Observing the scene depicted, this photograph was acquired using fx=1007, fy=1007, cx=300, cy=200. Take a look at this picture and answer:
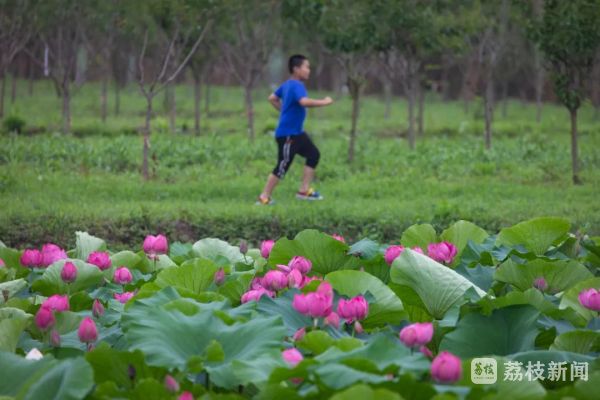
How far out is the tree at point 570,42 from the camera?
11984mm

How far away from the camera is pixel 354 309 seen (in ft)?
7.59

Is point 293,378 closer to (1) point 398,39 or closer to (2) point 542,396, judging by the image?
(2) point 542,396

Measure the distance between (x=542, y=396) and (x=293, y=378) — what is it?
48cm

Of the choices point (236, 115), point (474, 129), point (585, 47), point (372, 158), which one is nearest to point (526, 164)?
point (372, 158)

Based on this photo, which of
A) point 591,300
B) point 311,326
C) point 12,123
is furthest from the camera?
point 12,123

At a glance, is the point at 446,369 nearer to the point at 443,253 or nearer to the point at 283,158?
the point at 443,253

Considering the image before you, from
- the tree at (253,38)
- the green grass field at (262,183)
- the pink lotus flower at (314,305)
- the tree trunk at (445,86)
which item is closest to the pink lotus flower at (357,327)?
the pink lotus flower at (314,305)

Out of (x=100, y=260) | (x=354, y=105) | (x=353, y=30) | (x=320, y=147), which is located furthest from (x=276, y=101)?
(x=100, y=260)

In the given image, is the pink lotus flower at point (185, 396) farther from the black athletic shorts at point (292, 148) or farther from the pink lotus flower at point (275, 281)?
the black athletic shorts at point (292, 148)

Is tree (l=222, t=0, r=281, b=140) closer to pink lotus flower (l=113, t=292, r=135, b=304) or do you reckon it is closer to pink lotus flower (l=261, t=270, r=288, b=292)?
pink lotus flower (l=113, t=292, r=135, b=304)

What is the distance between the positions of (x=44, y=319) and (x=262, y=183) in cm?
1007

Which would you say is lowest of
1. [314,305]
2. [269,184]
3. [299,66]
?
[269,184]

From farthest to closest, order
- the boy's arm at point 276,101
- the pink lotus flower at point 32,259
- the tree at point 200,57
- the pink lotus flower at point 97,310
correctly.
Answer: the tree at point 200,57 < the boy's arm at point 276,101 < the pink lotus flower at point 32,259 < the pink lotus flower at point 97,310

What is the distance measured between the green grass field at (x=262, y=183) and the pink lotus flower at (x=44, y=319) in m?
5.60
